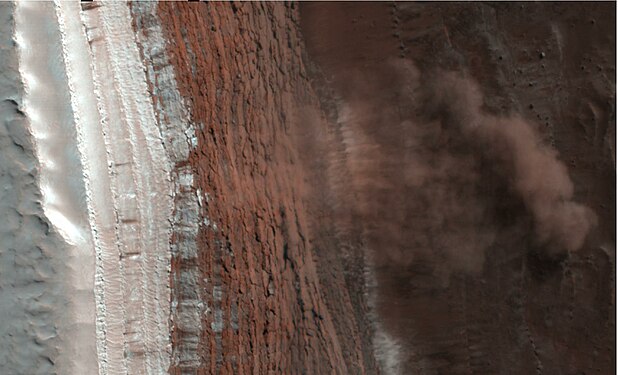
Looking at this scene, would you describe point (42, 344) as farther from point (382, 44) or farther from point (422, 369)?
point (382, 44)

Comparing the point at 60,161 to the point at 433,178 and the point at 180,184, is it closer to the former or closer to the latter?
the point at 180,184

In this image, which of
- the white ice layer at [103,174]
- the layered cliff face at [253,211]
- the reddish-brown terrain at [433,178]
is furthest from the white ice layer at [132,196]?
the reddish-brown terrain at [433,178]

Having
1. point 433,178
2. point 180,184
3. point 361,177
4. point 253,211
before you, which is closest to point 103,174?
point 180,184

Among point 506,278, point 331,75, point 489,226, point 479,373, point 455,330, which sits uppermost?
point 331,75

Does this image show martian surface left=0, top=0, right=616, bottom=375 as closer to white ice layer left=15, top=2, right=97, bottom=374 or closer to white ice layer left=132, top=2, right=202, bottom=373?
white ice layer left=132, top=2, right=202, bottom=373

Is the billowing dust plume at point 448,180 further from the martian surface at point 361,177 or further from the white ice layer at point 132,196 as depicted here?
the white ice layer at point 132,196

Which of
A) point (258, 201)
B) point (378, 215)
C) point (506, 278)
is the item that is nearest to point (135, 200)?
point (258, 201)

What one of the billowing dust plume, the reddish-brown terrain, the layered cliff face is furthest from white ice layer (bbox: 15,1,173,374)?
the billowing dust plume

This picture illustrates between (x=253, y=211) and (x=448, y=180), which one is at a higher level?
(x=448, y=180)
